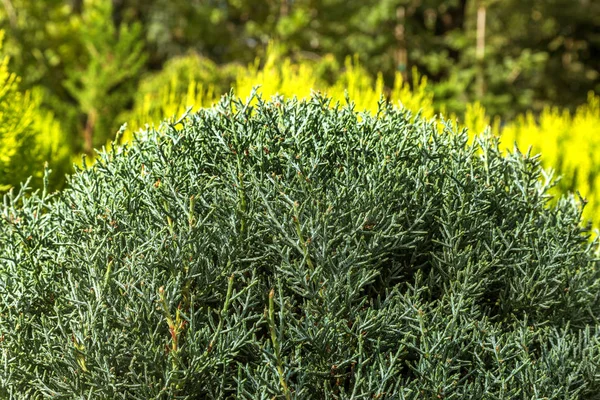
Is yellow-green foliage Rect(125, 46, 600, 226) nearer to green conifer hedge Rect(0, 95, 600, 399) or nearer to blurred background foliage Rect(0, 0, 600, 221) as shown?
blurred background foliage Rect(0, 0, 600, 221)

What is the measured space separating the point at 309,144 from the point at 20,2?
11.3 metres

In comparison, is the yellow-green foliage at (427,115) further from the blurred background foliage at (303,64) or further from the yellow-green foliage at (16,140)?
the yellow-green foliage at (16,140)

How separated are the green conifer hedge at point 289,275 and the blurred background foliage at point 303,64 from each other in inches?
70.7

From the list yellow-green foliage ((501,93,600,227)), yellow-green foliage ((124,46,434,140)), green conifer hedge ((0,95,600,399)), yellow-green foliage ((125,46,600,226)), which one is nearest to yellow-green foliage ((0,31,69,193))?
yellow-green foliage ((124,46,434,140))

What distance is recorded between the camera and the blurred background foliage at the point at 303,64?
5539mm

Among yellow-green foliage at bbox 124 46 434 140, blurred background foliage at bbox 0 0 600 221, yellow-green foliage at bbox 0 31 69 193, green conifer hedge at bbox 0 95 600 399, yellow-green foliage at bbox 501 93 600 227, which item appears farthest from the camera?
blurred background foliage at bbox 0 0 600 221

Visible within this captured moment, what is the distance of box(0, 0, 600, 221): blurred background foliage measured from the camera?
5539 mm

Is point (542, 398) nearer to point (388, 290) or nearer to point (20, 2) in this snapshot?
point (388, 290)

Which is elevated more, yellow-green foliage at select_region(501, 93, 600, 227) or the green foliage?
the green foliage

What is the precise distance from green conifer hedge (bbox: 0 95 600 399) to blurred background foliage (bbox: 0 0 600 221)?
5.89ft

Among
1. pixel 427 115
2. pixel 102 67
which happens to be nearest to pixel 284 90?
pixel 427 115

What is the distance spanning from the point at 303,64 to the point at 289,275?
6337mm

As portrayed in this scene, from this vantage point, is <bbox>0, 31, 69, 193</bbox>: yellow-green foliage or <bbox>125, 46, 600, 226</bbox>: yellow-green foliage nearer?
<bbox>0, 31, 69, 193</bbox>: yellow-green foliage

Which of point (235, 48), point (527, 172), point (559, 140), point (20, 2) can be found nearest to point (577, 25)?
point (235, 48)
